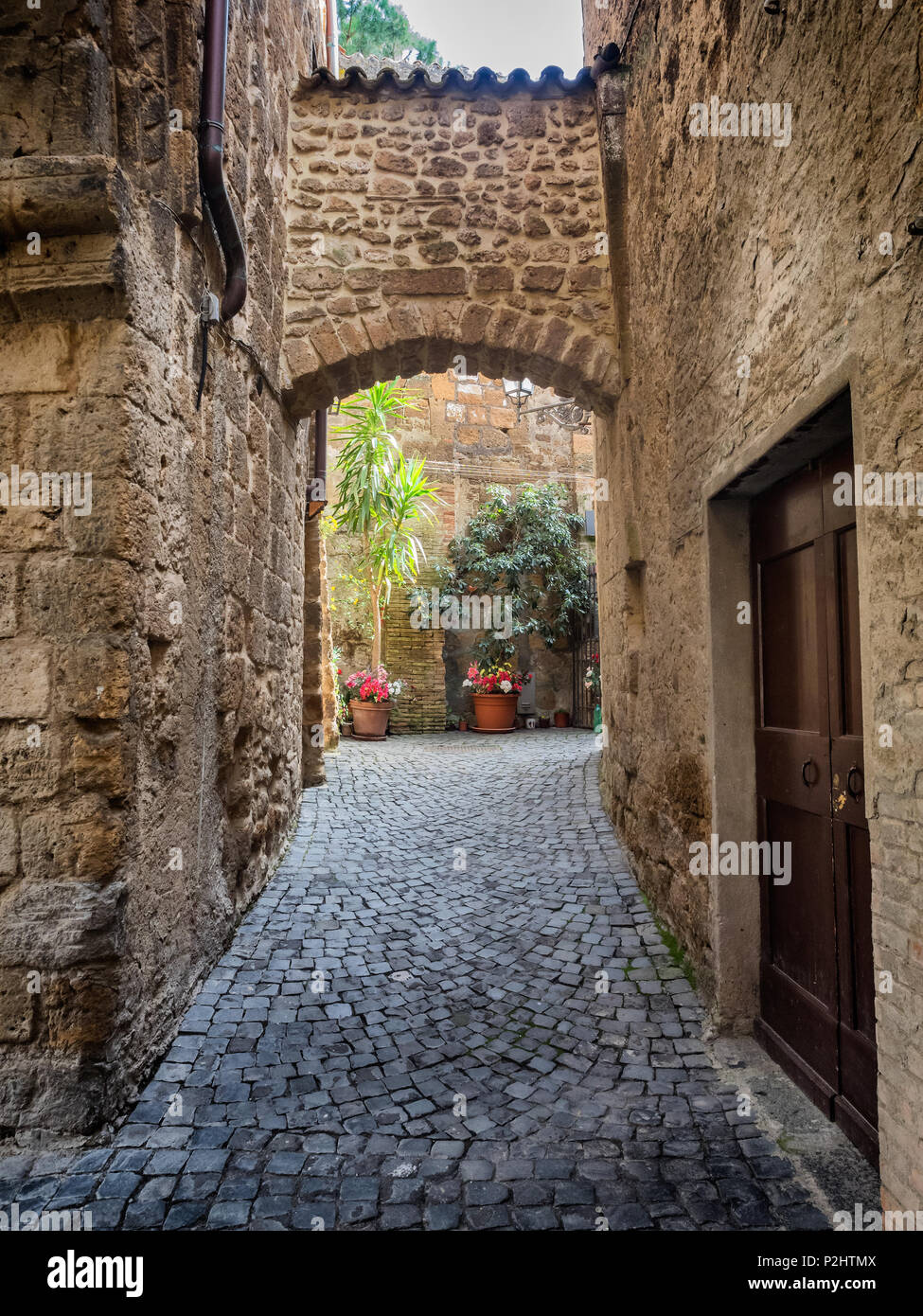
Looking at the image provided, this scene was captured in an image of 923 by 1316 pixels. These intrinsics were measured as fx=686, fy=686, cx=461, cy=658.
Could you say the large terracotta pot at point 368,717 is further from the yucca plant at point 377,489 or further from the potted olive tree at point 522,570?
the potted olive tree at point 522,570

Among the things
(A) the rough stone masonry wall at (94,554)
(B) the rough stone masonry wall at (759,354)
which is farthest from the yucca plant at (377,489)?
(A) the rough stone masonry wall at (94,554)

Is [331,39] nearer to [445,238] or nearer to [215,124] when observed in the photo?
[445,238]

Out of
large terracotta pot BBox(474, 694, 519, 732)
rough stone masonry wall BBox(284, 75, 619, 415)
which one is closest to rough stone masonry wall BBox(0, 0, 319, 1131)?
rough stone masonry wall BBox(284, 75, 619, 415)

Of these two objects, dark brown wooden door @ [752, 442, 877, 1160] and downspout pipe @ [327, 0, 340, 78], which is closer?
dark brown wooden door @ [752, 442, 877, 1160]

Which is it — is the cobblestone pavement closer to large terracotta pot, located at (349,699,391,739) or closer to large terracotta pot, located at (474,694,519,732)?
large terracotta pot, located at (349,699,391,739)

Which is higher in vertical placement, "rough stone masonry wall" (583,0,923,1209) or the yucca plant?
the yucca plant

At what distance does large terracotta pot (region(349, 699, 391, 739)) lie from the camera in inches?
365

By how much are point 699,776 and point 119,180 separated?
285cm

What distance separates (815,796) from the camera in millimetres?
2156

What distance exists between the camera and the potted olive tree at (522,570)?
1099 centimetres

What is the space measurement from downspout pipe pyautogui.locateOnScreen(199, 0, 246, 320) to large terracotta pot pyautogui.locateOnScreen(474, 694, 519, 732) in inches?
309

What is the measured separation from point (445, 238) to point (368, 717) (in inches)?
245

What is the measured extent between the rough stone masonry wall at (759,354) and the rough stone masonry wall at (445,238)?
0.32 m

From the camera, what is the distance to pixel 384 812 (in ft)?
17.2
